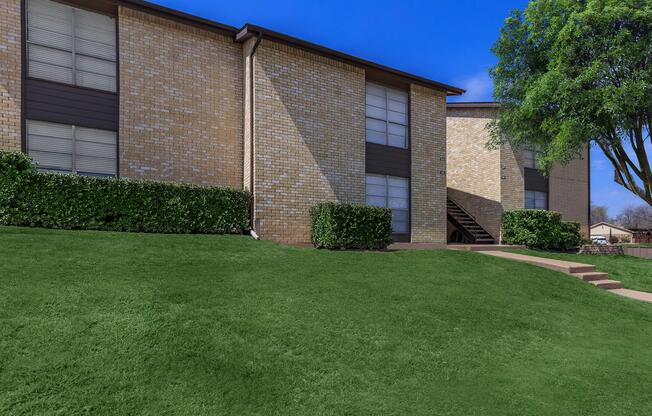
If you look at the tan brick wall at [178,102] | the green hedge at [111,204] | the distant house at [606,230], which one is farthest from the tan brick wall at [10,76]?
the distant house at [606,230]

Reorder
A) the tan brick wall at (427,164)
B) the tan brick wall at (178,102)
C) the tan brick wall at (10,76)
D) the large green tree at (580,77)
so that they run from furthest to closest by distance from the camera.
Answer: the tan brick wall at (427,164) → the large green tree at (580,77) → the tan brick wall at (178,102) → the tan brick wall at (10,76)

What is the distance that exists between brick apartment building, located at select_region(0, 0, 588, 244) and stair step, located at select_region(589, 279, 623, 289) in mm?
5781

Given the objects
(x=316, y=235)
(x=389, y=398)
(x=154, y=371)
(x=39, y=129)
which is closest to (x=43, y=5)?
(x=39, y=129)

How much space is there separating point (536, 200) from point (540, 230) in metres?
4.14

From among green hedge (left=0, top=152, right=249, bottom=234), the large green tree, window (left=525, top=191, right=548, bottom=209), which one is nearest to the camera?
green hedge (left=0, top=152, right=249, bottom=234)

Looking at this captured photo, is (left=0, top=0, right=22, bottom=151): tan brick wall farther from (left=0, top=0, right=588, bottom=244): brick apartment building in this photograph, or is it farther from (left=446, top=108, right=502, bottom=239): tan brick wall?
(left=446, top=108, right=502, bottom=239): tan brick wall

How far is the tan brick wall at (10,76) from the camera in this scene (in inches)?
366

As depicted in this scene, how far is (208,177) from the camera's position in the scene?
1176cm

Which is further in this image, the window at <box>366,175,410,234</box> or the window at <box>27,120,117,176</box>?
the window at <box>366,175,410,234</box>

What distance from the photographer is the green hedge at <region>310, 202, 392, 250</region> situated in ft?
36.4

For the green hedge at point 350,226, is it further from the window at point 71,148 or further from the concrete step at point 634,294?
the concrete step at point 634,294

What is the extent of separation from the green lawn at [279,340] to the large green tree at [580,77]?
342 inches

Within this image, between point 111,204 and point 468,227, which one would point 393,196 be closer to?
point 468,227

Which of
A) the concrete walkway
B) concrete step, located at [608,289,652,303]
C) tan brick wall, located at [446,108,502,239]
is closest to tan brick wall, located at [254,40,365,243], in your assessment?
the concrete walkway
